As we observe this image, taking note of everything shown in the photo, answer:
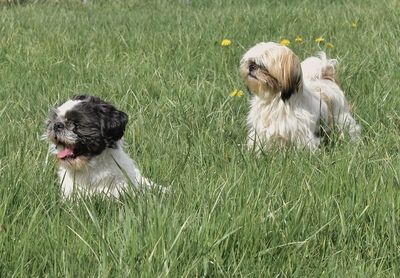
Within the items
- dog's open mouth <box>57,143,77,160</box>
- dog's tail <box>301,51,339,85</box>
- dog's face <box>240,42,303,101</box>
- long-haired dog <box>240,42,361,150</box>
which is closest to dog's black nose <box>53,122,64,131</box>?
dog's open mouth <box>57,143,77,160</box>

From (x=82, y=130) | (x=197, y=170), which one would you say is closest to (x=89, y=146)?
(x=82, y=130)

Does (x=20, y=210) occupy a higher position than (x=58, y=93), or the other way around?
(x=20, y=210)

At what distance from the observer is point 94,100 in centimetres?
376

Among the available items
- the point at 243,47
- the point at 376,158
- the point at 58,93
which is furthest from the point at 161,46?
the point at 376,158

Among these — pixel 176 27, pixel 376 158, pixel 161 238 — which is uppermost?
pixel 161 238

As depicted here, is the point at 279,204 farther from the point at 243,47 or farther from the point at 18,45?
the point at 18,45

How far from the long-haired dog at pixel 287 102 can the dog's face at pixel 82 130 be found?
1.40 meters

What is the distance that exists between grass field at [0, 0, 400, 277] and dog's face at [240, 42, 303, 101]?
1.11 feet

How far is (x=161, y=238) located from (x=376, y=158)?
188cm

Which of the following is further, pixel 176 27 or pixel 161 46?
pixel 176 27

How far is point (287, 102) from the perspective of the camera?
5.18 m

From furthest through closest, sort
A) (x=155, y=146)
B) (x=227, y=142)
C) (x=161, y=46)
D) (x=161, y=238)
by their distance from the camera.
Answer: (x=161, y=46)
(x=227, y=142)
(x=155, y=146)
(x=161, y=238)

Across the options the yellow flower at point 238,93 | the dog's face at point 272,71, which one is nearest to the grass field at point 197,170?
the yellow flower at point 238,93

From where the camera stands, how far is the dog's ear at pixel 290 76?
16.1ft
